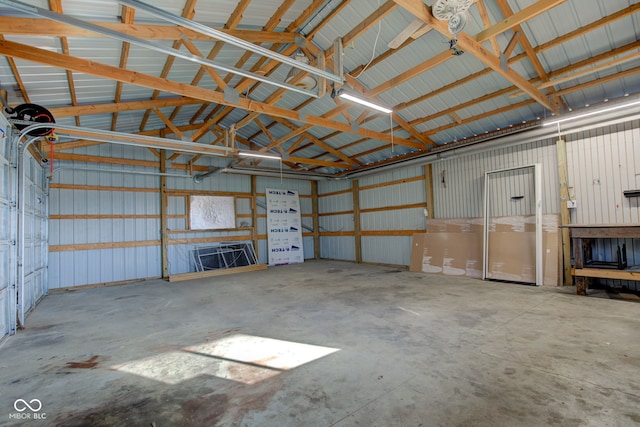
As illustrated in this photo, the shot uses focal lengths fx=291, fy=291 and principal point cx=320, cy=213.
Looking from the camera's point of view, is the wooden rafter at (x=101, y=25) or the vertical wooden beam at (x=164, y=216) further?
the vertical wooden beam at (x=164, y=216)

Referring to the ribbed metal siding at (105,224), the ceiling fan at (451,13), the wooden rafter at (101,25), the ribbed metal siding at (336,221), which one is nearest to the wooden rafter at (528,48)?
the ceiling fan at (451,13)

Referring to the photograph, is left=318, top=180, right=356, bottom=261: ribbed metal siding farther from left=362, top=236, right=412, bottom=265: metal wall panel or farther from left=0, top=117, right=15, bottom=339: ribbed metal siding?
left=0, top=117, right=15, bottom=339: ribbed metal siding

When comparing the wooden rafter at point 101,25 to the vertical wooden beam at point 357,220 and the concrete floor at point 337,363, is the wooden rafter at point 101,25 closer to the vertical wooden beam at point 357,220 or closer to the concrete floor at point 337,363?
the concrete floor at point 337,363

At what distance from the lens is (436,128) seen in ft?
24.5

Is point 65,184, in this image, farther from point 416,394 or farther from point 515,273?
point 515,273

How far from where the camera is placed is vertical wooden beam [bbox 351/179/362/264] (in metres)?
10.6

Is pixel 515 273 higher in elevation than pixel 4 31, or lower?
lower

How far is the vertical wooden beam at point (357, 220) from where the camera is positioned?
34.8 feet

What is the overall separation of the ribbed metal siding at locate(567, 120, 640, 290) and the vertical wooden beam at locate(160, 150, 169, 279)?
10200 mm

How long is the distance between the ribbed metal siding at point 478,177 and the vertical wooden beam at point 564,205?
0.44ft

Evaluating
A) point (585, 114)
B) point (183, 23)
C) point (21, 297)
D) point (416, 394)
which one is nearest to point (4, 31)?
point (183, 23)

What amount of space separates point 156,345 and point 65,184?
6740 millimetres

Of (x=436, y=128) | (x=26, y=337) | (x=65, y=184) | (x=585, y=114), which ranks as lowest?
(x=26, y=337)

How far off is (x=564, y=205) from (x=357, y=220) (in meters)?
6.02
